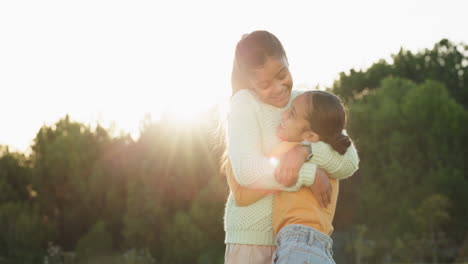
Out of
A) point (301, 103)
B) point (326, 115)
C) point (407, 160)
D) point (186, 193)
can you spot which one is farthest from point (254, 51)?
point (407, 160)

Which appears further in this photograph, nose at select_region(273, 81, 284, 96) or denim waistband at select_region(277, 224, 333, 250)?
nose at select_region(273, 81, 284, 96)

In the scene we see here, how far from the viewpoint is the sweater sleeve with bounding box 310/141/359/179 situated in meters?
2.71

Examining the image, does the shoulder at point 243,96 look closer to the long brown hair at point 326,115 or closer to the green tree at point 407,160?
the long brown hair at point 326,115

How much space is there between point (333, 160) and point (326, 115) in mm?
215

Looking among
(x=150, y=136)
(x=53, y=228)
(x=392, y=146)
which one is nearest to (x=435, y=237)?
(x=392, y=146)

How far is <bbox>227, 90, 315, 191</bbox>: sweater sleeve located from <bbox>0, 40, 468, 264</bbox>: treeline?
66.1 feet

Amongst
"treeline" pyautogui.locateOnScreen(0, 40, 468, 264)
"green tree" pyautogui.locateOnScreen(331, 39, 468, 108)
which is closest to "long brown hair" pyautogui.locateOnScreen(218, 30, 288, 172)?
"treeline" pyautogui.locateOnScreen(0, 40, 468, 264)

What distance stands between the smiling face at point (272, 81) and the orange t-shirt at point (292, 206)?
23 cm

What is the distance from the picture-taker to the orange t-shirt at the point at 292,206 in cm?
259

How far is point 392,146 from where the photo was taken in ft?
101

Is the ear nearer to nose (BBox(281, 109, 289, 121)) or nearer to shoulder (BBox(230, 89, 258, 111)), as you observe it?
nose (BBox(281, 109, 289, 121))

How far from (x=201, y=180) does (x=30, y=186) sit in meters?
9.01

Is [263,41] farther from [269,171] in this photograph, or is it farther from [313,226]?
[313,226]

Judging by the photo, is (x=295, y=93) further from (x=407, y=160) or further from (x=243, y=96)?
(x=407, y=160)
